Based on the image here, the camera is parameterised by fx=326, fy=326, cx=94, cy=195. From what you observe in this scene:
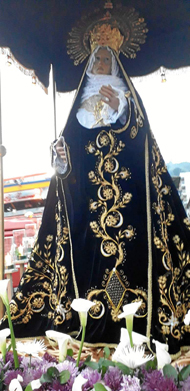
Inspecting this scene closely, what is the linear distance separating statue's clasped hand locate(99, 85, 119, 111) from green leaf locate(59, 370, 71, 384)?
1482 millimetres

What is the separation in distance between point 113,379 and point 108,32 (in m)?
1.90

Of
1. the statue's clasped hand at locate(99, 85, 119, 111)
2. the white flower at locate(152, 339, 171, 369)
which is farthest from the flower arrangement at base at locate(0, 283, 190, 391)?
the statue's clasped hand at locate(99, 85, 119, 111)

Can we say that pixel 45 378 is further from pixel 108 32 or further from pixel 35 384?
pixel 108 32

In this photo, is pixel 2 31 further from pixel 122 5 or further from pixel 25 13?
pixel 122 5

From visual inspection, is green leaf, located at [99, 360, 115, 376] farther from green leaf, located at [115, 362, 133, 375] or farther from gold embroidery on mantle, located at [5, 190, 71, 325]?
gold embroidery on mantle, located at [5, 190, 71, 325]

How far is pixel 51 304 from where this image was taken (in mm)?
1840

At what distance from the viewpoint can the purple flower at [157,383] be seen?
0.68 metres

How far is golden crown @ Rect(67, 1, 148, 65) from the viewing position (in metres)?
2.01

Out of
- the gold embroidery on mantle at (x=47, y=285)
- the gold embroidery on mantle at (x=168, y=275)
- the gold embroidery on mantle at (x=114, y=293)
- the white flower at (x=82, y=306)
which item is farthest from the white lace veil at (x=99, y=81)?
the white flower at (x=82, y=306)

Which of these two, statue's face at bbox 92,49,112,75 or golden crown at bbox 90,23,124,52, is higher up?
golden crown at bbox 90,23,124,52

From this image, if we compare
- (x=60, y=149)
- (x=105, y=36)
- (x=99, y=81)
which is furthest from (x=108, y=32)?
(x=60, y=149)

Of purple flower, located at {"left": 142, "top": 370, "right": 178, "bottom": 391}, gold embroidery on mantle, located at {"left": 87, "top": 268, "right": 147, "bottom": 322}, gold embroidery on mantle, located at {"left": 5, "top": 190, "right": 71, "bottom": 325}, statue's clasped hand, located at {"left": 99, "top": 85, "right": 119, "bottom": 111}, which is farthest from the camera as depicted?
statue's clasped hand, located at {"left": 99, "top": 85, "right": 119, "bottom": 111}

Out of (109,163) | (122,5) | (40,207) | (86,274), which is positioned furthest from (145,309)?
(40,207)

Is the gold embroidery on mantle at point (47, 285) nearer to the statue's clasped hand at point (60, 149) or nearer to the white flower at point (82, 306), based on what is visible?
the statue's clasped hand at point (60, 149)
